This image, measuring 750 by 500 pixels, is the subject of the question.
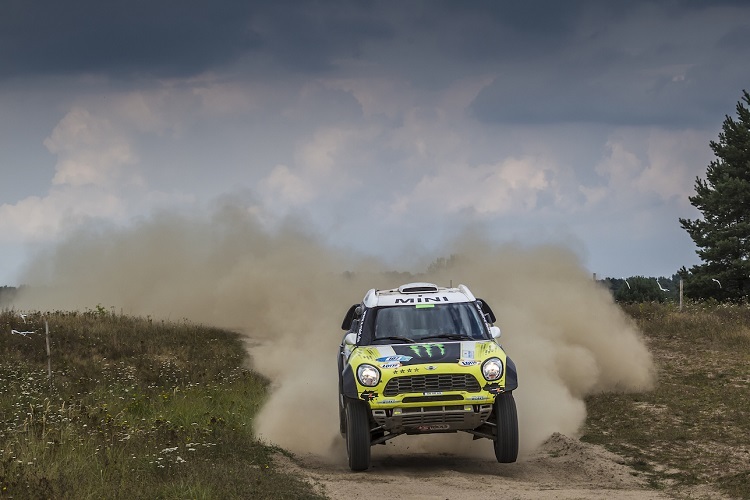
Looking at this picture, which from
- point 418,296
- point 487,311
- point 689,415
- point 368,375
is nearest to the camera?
point 368,375

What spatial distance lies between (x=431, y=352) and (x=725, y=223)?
48213mm

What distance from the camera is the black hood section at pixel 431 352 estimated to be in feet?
40.9

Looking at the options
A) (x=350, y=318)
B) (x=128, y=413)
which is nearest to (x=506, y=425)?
(x=350, y=318)

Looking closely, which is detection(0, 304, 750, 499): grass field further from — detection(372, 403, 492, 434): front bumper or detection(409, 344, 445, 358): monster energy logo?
detection(409, 344, 445, 358): monster energy logo

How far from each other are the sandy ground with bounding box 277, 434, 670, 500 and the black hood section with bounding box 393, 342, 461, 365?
1.54 m

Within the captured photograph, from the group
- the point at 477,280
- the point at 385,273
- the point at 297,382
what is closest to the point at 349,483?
the point at 297,382

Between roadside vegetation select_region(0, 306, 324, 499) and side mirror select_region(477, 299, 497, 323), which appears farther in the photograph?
side mirror select_region(477, 299, 497, 323)

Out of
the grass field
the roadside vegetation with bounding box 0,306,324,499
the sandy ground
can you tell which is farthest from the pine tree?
the sandy ground

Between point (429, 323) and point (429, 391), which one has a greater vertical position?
point (429, 323)

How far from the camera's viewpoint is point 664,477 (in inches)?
522

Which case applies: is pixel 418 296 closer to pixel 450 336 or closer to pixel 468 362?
pixel 450 336

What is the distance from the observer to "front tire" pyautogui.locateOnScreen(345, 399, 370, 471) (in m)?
12.5

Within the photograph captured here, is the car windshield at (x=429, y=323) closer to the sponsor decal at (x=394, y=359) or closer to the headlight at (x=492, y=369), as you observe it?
the sponsor decal at (x=394, y=359)

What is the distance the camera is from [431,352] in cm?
1264
